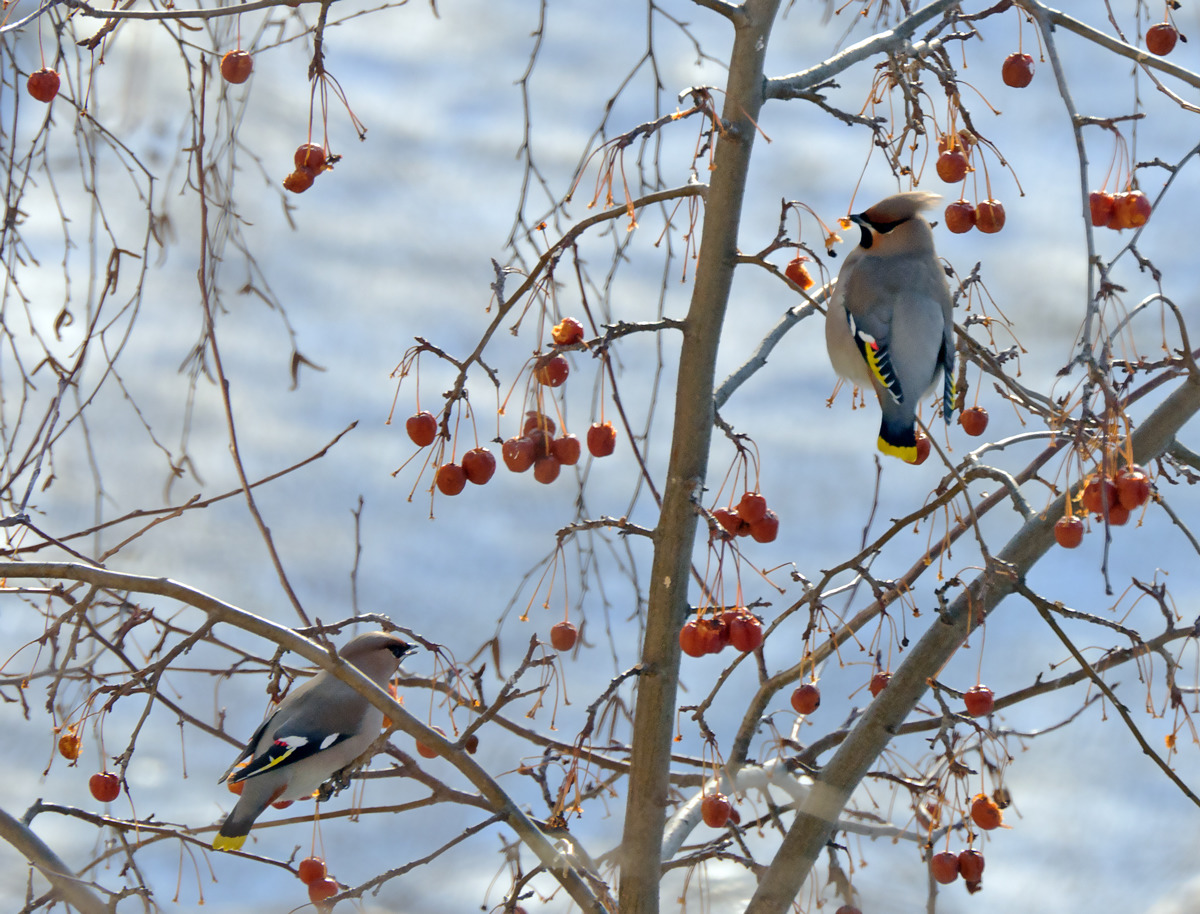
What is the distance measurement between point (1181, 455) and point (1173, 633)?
257mm

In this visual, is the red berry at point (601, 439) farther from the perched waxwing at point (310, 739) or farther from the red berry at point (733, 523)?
the perched waxwing at point (310, 739)

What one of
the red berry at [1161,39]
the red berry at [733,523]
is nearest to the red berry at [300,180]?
the red berry at [733,523]

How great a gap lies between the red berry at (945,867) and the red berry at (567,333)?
0.82 m

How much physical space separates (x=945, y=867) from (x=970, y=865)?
0.11 ft

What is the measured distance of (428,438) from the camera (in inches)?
63.7

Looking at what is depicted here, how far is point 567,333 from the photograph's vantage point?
146 cm

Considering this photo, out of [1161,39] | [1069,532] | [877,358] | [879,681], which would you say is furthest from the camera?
[877,358]

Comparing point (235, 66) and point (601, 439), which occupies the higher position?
point (235, 66)

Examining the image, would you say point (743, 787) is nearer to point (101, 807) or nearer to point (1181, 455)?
point (1181, 455)

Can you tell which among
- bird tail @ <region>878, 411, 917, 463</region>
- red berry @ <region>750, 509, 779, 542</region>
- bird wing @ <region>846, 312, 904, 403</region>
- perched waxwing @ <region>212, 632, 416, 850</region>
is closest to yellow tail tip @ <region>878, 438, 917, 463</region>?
bird tail @ <region>878, 411, 917, 463</region>

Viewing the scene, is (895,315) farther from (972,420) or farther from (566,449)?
(566,449)

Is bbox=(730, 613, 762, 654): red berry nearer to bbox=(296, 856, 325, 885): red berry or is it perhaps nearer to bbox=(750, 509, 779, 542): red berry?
bbox=(750, 509, 779, 542): red berry

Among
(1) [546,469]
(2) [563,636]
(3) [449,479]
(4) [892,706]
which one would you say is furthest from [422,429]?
(4) [892,706]

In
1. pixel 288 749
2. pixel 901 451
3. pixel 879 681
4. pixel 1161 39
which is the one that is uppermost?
pixel 1161 39
